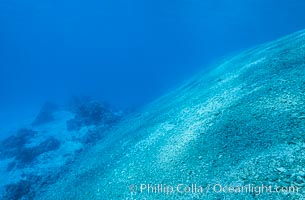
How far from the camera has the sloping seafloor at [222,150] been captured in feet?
14.4

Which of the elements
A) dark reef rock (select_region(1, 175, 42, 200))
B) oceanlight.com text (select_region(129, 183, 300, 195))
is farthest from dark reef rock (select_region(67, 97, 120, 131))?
oceanlight.com text (select_region(129, 183, 300, 195))

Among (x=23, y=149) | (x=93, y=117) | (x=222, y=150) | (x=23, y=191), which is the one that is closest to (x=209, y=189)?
(x=222, y=150)

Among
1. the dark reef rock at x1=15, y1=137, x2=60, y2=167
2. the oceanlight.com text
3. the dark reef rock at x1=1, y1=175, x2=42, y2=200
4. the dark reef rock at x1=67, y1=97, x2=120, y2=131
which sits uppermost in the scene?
the dark reef rock at x1=67, y1=97, x2=120, y2=131

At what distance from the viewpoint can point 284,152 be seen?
173 inches

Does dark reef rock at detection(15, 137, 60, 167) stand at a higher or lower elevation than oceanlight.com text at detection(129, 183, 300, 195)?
higher

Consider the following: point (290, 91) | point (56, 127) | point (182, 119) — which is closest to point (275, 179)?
point (290, 91)

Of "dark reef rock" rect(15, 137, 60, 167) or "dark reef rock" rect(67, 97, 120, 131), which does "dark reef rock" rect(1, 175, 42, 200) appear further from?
"dark reef rock" rect(67, 97, 120, 131)

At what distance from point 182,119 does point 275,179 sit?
18.7ft

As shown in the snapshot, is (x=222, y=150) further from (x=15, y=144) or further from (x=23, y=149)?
(x=15, y=144)

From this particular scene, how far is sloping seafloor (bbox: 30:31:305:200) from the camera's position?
4.38 meters

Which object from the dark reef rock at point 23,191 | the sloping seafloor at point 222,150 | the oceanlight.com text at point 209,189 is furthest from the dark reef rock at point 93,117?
the oceanlight.com text at point 209,189

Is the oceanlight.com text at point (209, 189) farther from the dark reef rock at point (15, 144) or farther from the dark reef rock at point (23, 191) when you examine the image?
the dark reef rock at point (15, 144)

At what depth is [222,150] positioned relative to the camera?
562 cm

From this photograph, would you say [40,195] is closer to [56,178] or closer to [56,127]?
[56,178]
